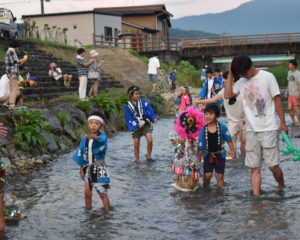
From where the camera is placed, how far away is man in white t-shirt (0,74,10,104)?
14.0 meters

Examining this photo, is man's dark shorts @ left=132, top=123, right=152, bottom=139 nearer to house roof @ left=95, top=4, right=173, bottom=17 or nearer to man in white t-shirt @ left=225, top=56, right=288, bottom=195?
man in white t-shirt @ left=225, top=56, right=288, bottom=195

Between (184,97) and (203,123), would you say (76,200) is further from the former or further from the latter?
(184,97)

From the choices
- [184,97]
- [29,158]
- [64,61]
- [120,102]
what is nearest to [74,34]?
[64,61]

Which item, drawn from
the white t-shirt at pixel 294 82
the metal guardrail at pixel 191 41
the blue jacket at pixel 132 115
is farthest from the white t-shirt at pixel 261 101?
the metal guardrail at pixel 191 41

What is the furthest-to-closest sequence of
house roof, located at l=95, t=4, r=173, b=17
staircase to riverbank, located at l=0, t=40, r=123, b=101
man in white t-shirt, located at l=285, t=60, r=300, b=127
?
house roof, located at l=95, t=4, r=173, b=17 < staircase to riverbank, located at l=0, t=40, r=123, b=101 < man in white t-shirt, located at l=285, t=60, r=300, b=127

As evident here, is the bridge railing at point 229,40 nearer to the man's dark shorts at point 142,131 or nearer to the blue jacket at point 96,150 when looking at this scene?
the man's dark shorts at point 142,131

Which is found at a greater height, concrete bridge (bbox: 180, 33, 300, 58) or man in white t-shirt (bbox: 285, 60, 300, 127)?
concrete bridge (bbox: 180, 33, 300, 58)

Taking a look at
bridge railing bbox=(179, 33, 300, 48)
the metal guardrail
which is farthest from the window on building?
bridge railing bbox=(179, 33, 300, 48)

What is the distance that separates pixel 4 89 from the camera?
46.1ft

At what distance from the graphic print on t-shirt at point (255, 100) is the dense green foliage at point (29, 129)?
549cm

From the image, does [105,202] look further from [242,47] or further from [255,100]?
[242,47]

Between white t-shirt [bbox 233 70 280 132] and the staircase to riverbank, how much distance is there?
12.4 meters

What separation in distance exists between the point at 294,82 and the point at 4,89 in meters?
8.07

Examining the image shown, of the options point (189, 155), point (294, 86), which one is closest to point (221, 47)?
point (294, 86)
